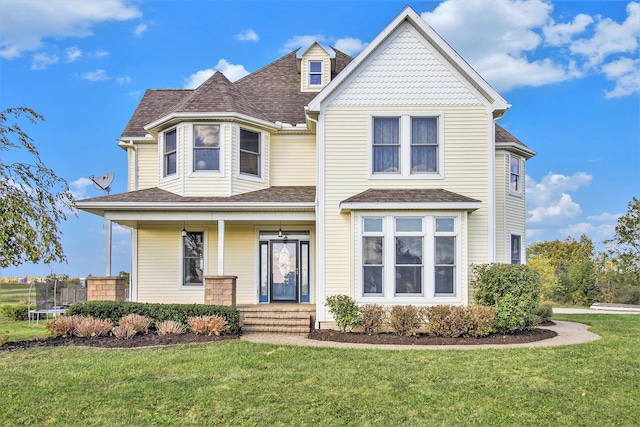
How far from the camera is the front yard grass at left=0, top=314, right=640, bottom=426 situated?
6883mm

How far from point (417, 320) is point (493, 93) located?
20.7 ft

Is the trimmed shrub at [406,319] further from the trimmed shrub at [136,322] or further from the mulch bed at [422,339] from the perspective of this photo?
the trimmed shrub at [136,322]

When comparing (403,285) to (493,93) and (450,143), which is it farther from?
(493,93)

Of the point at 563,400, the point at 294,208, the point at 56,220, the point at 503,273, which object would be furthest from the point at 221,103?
the point at 563,400

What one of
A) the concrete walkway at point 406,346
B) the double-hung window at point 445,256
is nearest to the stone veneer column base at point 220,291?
the concrete walkway at point 406,346

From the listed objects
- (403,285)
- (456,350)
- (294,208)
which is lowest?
(456,350)

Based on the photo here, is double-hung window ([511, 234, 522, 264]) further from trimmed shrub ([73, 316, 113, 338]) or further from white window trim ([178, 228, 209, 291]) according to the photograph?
trimmed shrub ([73, 316, 113, 338])

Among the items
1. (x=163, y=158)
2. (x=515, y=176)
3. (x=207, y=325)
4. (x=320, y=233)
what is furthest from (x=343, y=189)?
(x=515, y=176)

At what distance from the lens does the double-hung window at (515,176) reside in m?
17.1

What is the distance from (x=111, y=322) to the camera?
13.2 meters

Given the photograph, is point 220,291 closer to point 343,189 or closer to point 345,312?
A: point 345,312

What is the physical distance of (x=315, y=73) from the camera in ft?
60.3

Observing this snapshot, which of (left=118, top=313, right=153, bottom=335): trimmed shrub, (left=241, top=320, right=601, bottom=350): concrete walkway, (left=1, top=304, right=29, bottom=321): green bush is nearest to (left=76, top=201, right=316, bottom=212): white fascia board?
(left=118, top=313, right=153, bottom=335): trimmed shrub

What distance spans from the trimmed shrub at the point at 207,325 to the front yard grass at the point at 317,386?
1288 mm
